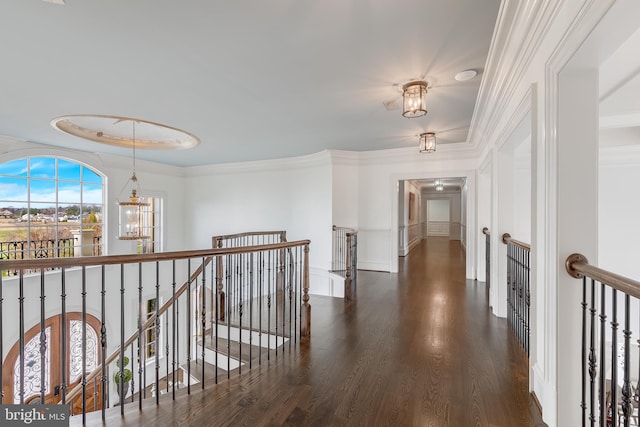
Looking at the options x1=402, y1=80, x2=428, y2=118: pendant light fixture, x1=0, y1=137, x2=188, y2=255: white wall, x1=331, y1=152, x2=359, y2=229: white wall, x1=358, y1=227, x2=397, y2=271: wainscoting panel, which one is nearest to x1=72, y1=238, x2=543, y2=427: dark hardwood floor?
x1=402, y1=80, x2=428, y2=118: pendant light fixture

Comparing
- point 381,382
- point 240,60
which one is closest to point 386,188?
point 240,60

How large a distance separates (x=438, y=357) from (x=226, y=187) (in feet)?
21.8

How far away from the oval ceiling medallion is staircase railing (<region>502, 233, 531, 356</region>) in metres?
4.92

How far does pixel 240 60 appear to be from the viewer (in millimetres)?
2555

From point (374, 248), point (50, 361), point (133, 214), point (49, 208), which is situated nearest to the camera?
point (133, 214)

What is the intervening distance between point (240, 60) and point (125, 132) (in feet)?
11.4

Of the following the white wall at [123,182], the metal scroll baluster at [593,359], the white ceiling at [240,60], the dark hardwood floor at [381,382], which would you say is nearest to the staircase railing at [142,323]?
the dark hardwood floor at [381,382]

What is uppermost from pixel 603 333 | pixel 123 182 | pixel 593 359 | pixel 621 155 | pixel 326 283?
pixel 621 155

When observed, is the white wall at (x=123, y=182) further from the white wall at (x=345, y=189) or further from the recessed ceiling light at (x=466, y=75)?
the recessed ceiling light at (x=466, y=75)

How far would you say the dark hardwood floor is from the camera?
1.84 meters

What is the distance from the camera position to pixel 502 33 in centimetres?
211

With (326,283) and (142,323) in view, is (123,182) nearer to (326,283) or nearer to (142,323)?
(142,323)

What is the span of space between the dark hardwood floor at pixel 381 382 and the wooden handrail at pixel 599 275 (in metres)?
1.04

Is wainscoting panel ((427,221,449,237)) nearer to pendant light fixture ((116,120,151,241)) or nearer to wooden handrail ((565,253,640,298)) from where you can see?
pendant light fixture ((116,120,151,241))
